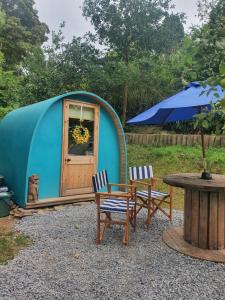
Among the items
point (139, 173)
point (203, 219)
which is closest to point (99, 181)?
point (139, 173)

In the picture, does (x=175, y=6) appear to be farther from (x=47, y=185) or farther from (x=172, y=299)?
(x=172, y=299)

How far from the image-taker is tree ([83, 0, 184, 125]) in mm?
11336

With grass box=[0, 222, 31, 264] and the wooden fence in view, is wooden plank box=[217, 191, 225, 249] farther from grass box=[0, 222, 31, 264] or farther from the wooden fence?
the wooden fence

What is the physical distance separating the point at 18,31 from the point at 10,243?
17526mm

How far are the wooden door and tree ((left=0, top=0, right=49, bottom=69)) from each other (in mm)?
12739

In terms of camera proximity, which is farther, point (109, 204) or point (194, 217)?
point (109, 204)

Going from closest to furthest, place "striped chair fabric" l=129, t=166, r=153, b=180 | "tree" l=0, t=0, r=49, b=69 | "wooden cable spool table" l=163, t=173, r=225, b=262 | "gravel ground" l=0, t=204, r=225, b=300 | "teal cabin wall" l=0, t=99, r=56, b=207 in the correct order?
"gravel ground" l=0, t=204, r=225, b=300 → "wooden cable spool table" l=163, t=173, r=225, b=262 → "striped chair fabric" l=129, t=166, r=153, b=180 → "teal cabin wall" l=0, t=99, r=56, b=207 → "tree" l=0, t=0, r=49, b=69

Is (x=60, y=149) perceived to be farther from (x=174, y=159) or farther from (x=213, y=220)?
(x=174, y=159)

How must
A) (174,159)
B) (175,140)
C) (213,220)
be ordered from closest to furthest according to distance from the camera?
(213,220)
(174,159)
(175,140)

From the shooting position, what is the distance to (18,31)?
1731 cm

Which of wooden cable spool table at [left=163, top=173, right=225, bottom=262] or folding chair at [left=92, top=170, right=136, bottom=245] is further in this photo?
folding chair at [left=92, top=170, right=136, bottom=245]

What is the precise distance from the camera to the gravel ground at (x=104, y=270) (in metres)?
2.31

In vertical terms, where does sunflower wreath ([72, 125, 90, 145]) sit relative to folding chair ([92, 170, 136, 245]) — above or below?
above

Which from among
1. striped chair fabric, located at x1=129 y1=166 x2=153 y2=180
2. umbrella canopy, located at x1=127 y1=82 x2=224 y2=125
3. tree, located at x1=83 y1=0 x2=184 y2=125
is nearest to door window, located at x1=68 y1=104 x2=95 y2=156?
striped chair fabric, located at x1=129 y1=166 x2=153 y2=180
